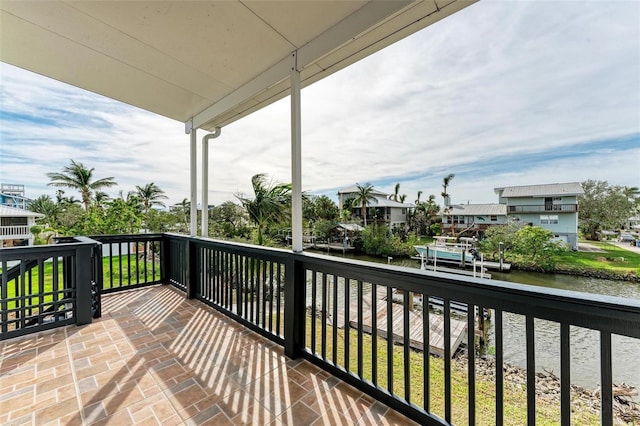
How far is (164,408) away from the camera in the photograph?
1.67 meters

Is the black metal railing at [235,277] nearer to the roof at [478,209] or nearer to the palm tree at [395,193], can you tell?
the roof at [478,209]

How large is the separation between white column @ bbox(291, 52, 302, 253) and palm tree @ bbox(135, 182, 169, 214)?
17.8 m

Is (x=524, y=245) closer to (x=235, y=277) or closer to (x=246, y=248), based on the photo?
(x=246, y=248)

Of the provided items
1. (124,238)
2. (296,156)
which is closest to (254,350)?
(296,156)

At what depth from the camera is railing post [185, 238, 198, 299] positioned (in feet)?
12.3

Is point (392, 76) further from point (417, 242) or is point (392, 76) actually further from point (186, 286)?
point (186, 286)

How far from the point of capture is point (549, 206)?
1.91 metres

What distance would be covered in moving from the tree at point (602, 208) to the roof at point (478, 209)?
56 cm

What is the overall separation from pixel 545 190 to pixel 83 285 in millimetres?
4521

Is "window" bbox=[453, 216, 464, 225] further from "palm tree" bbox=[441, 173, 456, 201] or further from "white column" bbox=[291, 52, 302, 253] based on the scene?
"white column" bbox=[291, 52, 302, 253]

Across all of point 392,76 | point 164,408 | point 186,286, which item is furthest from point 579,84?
point 186,286

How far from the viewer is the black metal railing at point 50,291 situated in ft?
8.25

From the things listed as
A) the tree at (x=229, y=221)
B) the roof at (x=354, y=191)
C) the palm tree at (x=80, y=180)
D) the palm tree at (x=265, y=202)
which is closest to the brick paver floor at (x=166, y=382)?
the palm tree at (x=265, y=202)

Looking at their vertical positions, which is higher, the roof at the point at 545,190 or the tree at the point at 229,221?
the roof at the point at 545,190
